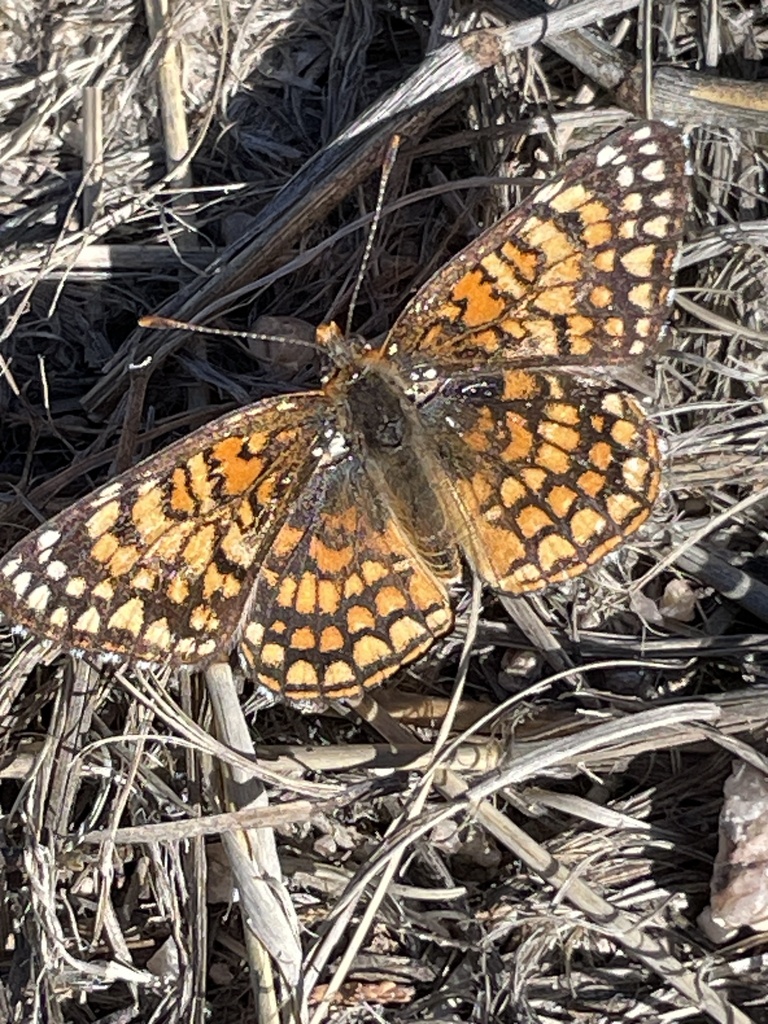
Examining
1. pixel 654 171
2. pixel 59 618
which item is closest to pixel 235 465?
pixel 59 618

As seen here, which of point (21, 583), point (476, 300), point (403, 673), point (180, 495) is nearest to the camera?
point (21, 583)

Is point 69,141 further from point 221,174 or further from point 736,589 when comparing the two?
point 736,589

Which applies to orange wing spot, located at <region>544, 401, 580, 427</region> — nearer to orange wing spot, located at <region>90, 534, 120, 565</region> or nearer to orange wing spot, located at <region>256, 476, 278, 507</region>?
orange wing spot, located at <region>256, 476, 278, 507</region>

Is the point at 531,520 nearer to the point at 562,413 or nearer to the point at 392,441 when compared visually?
the point at 562,413

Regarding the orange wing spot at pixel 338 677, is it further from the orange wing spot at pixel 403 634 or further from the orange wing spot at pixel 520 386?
the orange wing spot at pixel 520 386

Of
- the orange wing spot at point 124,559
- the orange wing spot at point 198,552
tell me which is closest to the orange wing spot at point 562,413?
the orange wing spot at point 198,552

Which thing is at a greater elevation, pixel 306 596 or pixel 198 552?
pixel 198 552
